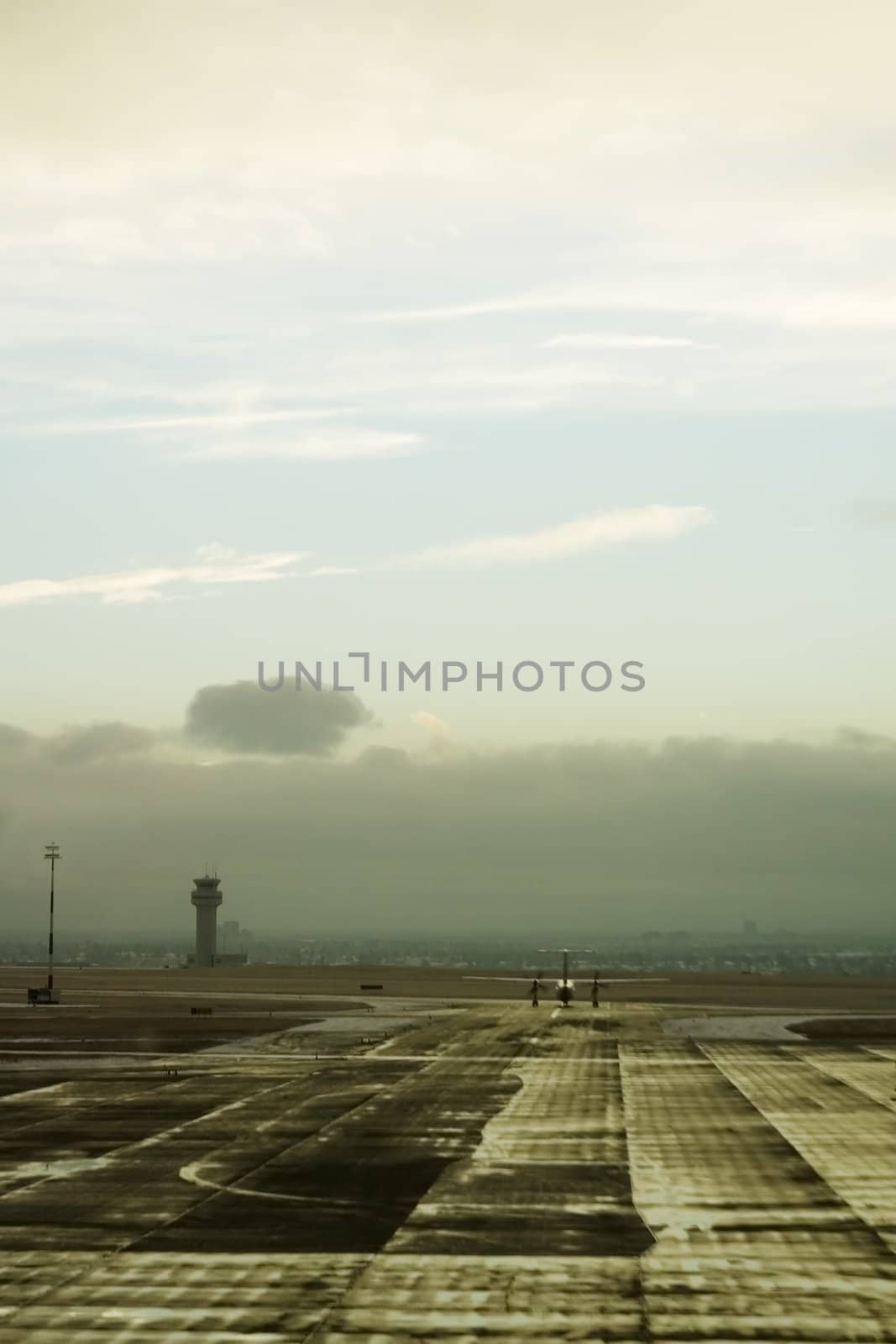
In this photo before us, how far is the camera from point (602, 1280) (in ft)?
77.7

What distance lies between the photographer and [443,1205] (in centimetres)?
2970

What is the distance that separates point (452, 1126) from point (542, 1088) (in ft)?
33.5

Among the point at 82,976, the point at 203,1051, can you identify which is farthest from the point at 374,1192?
the point at 82,976

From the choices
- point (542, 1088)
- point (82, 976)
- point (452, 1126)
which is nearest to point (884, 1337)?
point (452, 1126)

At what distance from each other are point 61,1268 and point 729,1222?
12.5 metres

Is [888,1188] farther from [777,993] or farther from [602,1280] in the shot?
A: [777,993]

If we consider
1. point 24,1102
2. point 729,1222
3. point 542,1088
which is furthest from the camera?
point 542,1088

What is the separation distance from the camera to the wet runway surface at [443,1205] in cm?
2167

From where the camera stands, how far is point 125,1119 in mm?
42219

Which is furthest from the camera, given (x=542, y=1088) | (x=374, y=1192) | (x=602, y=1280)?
(x=542, y=1088)

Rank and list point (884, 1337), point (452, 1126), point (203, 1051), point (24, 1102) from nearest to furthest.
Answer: point (884, 1337) < point (452, 1126) < point (24, 1102) < point (203, 1051)

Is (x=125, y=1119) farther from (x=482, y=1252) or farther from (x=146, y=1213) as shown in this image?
(x=482, y=1252)

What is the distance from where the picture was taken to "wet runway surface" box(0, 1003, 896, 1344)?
853 inches

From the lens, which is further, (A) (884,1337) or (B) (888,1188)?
(B) (888,1188)
